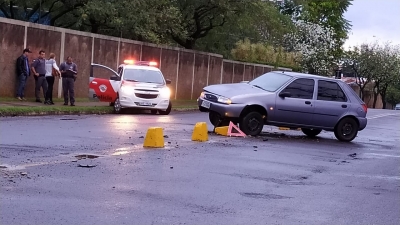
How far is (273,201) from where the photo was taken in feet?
29.7

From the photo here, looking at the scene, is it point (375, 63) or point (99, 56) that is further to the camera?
point (375, 63)

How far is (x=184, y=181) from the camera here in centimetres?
1005

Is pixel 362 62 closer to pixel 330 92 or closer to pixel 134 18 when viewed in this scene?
pixel 134 18

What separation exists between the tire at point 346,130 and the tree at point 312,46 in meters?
46.7

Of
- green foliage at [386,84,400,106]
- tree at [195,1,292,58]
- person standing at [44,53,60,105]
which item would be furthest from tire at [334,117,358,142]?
green foliage at [386,84,400,106]

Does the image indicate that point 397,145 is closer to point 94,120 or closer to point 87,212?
point 94,120

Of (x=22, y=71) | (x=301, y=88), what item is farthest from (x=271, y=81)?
(x=22, y=71)

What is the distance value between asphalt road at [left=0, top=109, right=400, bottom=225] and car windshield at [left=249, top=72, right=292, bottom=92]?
1.81 m

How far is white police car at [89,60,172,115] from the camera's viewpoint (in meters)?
24.9

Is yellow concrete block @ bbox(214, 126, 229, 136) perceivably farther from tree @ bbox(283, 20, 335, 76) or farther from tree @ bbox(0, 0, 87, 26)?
tree @ bbox(283, 20, 335, 76)

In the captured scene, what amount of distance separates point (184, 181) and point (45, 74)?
16.6 meters

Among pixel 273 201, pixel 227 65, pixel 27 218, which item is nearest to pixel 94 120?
pixel 273 201

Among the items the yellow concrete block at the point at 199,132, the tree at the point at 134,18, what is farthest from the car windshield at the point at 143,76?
the yellow concrete block at the point at 199,132

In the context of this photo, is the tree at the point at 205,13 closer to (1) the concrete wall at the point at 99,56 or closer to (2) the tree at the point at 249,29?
(2) the tree at the point at 249,29
